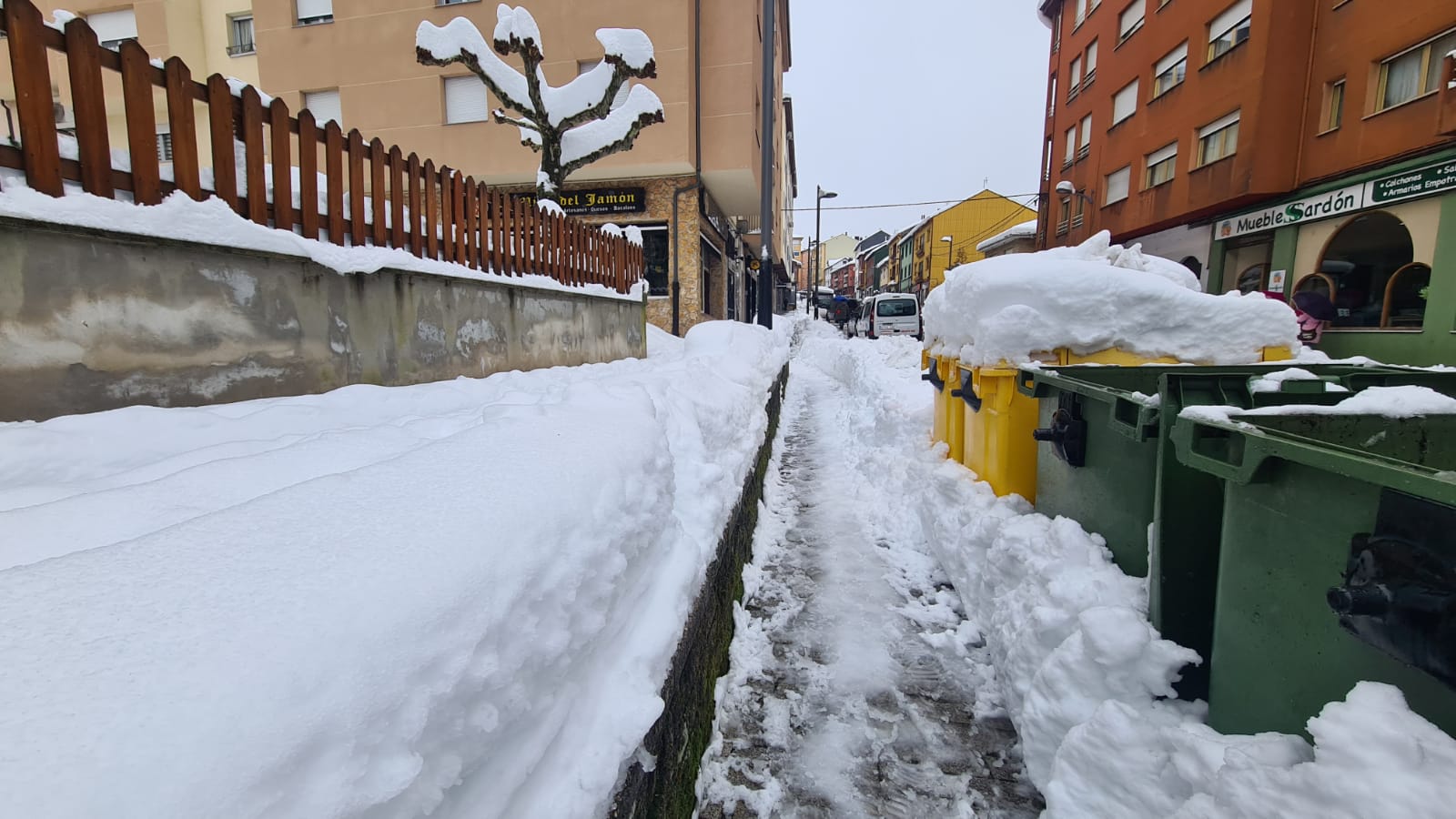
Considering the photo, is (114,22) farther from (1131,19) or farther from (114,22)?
(1131,19)

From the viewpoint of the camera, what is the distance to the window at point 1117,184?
18.7 metres

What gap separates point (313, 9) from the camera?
47.5ft

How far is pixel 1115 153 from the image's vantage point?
19.2 m

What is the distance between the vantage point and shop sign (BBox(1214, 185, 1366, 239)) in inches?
477

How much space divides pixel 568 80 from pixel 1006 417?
1355cm

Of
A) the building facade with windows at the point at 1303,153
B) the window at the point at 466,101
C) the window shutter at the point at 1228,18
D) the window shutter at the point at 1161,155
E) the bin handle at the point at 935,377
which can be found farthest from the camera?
the window shutter at the point at 1161,155

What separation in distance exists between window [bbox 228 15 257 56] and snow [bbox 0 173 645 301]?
18605mm

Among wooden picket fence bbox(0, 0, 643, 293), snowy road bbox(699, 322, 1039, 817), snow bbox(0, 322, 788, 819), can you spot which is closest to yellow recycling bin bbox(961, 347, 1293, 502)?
snowy road bbox(699, 322, 1039, 817)

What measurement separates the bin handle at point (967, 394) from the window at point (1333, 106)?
1495 centimetres

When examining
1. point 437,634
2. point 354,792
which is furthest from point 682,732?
point 354,792

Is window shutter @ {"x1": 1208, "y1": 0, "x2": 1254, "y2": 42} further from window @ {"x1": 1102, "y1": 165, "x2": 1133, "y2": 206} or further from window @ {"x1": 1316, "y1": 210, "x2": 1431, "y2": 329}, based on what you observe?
window @ {"x1": 1316, "y1": 210, "x2": 1431, "y2": 329}

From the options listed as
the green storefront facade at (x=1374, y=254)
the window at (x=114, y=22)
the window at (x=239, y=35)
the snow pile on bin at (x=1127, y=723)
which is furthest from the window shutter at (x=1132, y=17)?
the window at (x=114, y=22)

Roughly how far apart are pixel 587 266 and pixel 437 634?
19.6ft

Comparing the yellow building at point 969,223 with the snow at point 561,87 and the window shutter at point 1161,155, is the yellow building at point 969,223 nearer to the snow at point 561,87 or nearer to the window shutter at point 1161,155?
the window shutter at point 1161,155
